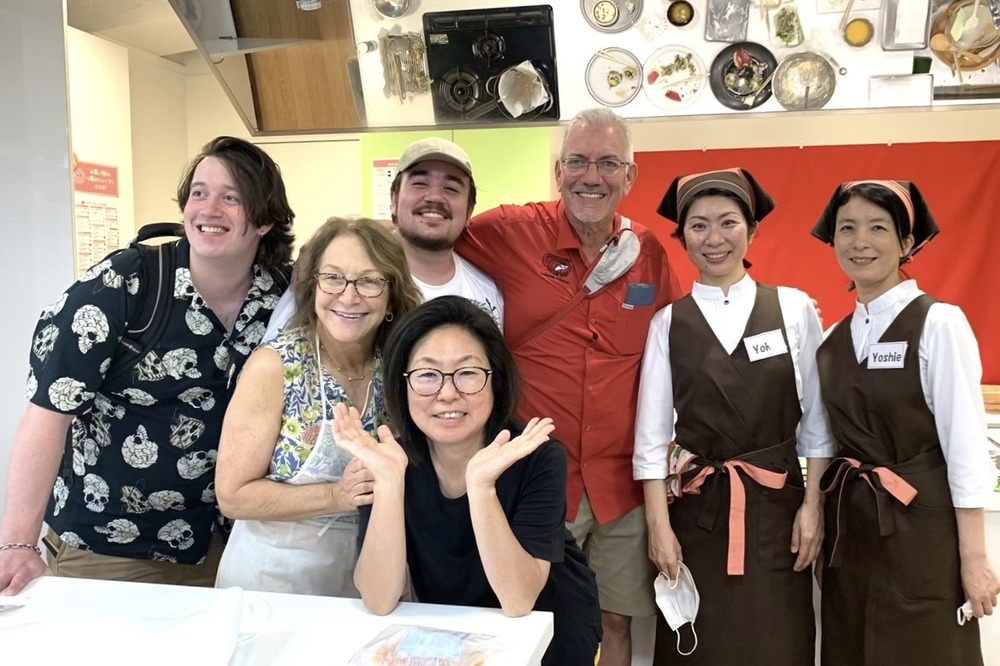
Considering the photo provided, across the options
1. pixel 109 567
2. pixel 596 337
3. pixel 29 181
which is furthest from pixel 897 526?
pixel 29 181

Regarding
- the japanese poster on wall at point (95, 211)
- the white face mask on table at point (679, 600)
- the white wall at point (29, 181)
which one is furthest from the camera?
the japanese poster on wall at point (95, 211)

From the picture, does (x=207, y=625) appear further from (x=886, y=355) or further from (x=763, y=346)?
(x=886, y=355)

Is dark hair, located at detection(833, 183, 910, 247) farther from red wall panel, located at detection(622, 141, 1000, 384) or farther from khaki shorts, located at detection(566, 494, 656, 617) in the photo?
red wall panel, located at detection(622, 141, 1000, 384)

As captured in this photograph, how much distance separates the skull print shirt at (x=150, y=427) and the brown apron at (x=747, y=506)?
3.62 feet

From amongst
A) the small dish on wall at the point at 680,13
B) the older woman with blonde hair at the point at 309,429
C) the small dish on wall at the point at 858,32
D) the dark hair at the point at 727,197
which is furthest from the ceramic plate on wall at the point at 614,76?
the older woman with blonde hair at the point at 309,429

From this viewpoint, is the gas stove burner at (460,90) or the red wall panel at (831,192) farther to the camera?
the red wall panel at (831,192)

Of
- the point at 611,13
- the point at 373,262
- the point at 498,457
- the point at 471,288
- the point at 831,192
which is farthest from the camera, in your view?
the point at 831,192

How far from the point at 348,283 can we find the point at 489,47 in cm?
90

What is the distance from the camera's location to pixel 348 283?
1477mm

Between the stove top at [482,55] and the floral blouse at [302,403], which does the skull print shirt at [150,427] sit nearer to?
the floral blouse at [302,403]

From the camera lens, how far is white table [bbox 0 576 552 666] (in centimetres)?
105

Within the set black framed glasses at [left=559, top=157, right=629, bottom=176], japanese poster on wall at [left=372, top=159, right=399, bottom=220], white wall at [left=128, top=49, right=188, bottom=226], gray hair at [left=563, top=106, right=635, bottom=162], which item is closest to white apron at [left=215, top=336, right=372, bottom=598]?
black framed glasses at [left=559, top=157, right=629, bottom=176]

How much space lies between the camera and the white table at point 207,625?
3.44 feet

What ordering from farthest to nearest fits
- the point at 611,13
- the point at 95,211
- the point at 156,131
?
the point at 156,131 < the point at 95,211 < the point at 611,13
